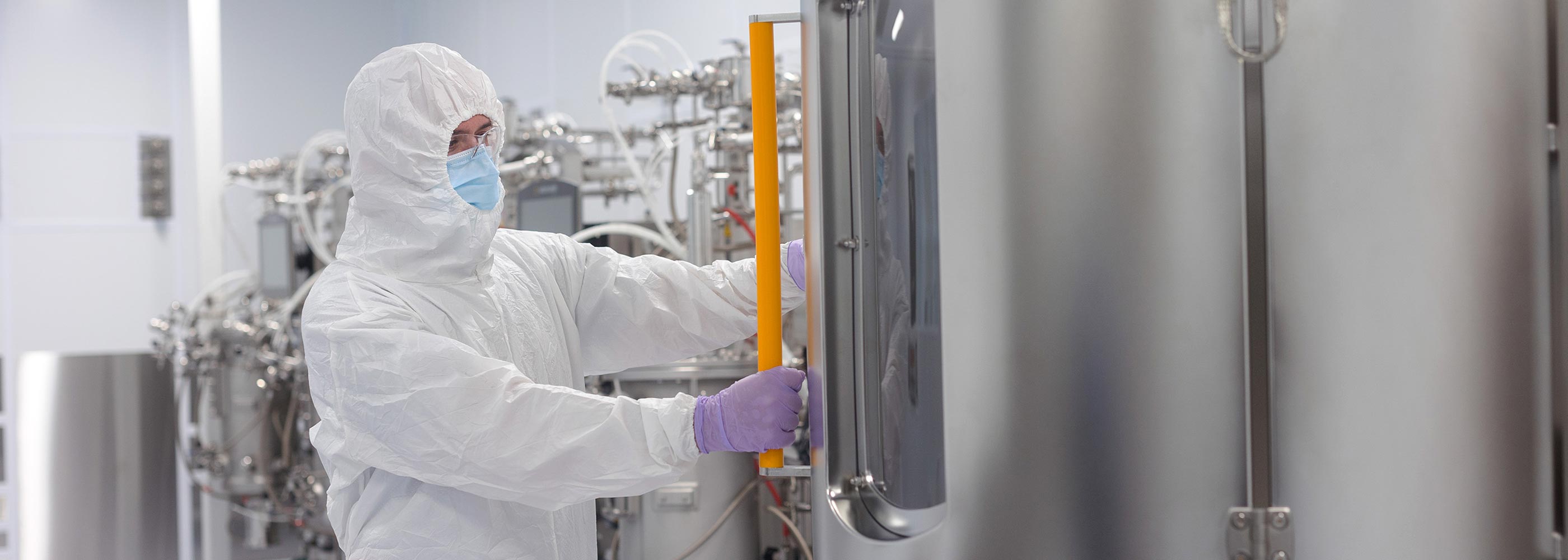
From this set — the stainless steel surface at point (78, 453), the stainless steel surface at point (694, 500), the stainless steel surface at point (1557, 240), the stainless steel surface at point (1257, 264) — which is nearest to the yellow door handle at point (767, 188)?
the stainless steel surface at point (1257, 264)

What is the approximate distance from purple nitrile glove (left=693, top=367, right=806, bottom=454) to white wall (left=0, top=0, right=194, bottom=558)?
3.06 metres

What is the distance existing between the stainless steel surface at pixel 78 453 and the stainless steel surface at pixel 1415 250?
3.42m

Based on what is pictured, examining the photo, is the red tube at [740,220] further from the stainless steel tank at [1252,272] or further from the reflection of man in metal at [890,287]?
the stainless steel tank at [1252,272]

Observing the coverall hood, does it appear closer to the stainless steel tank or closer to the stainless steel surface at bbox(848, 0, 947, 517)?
the stainless steel surface at bbox(848, 0, 947, 517)

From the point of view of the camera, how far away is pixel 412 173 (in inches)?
47.8

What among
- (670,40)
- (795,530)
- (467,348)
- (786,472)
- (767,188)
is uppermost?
(670,40)

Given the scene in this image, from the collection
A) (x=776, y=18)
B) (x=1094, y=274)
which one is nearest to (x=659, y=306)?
(x=776, y=18)

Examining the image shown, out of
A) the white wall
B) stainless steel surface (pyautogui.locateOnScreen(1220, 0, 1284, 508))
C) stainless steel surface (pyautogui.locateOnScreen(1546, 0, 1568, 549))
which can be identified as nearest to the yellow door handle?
stainless steel surface (pyautogui.locateOnScreen(1220, 0, 1284, 508))

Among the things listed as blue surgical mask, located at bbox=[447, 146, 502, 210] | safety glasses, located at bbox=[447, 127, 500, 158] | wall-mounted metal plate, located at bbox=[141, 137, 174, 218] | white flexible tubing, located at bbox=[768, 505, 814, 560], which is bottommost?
white flexible tubing, located at bbox=[768, 505, 814, 560]

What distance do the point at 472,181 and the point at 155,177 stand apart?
2813 mm

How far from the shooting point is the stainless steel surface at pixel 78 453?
3.05 meters

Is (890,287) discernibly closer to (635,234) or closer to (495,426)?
(495,426)

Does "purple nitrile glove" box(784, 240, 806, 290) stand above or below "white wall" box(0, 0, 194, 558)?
below

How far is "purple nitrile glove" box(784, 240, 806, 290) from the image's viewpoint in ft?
4.06
